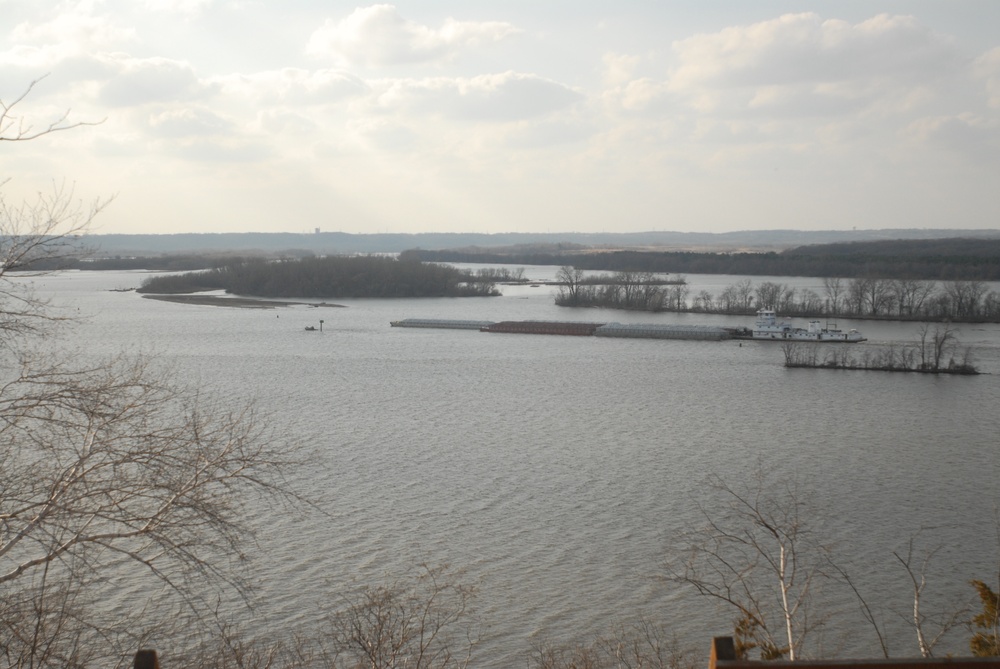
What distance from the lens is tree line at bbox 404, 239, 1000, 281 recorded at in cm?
5631

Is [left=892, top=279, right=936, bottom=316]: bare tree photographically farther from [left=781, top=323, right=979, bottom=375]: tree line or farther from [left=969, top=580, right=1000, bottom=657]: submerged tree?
[left=969, top=580, right=1000, bottom=657]: submerged tree

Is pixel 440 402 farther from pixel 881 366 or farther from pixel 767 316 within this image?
pixel 767 316

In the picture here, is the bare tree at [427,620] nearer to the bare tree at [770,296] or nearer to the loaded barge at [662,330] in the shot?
the loaded barge at [662,330]

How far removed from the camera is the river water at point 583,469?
817 cm

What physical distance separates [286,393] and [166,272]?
59.9 meters

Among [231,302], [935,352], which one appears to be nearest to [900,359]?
[935,352]

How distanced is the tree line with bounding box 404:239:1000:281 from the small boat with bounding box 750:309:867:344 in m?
21.1

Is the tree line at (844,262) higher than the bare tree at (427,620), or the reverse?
the tree line at (844,262)

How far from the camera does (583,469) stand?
41.1 feet

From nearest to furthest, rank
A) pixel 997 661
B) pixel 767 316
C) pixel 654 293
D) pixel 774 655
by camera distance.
Answer: pixel 997 661, pixel 774 655, pixel 767 316, pixel 654 293

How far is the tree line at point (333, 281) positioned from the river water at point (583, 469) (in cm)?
2714

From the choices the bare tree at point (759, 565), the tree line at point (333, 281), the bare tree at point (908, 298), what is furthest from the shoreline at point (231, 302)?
the bare tree at point (759, 565)

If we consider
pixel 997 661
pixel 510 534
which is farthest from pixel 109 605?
pixel 997 661

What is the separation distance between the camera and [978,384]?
846 inches
